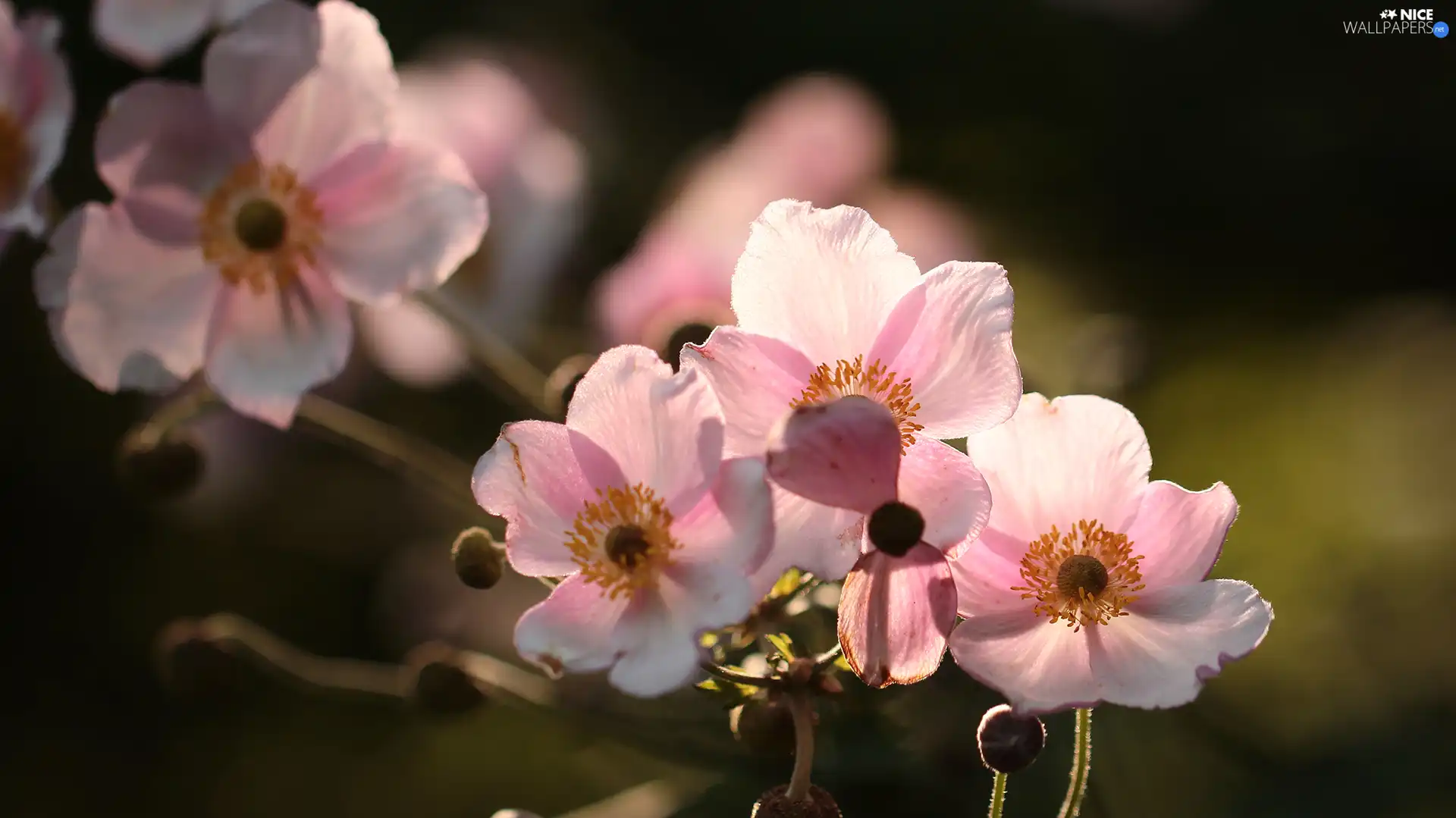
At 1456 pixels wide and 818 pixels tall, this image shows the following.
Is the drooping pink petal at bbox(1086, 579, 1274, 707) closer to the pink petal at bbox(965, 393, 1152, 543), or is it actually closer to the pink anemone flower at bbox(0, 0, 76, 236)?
the pink petal at bbox(965, 393, 1152, 543)

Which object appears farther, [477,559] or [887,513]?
[477,559]

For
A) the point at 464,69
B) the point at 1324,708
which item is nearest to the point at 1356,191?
the point at 1324,708

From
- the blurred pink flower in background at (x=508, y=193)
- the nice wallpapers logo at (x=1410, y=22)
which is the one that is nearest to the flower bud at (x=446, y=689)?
the blurred pink flower in background at (x=508, y=193)

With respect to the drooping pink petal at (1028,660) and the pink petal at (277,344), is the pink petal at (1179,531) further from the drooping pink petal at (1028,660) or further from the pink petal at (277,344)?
the pink petal at (277,344)

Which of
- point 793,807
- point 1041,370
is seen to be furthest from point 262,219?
point 1041,370

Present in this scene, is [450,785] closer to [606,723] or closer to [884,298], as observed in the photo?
[606,723]

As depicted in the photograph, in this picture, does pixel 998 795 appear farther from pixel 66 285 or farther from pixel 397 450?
pixel 66 285

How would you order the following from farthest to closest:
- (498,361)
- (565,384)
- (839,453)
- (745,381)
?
1. (498,361)
2. (565,384)
3. (745,381)
4. (839,453)
